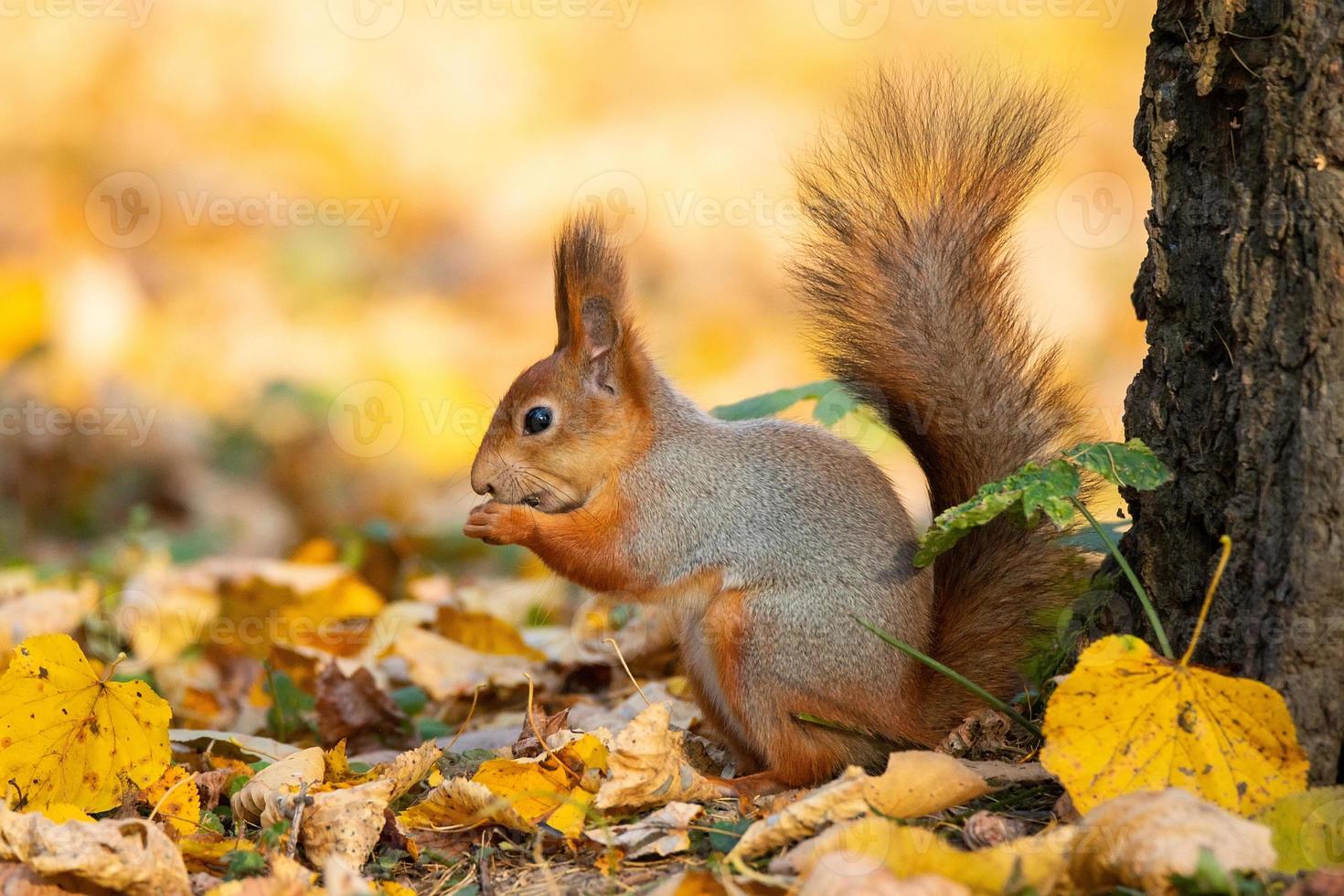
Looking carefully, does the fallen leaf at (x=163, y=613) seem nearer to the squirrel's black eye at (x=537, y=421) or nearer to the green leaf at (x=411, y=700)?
the green leaf at (x=411, y=700)

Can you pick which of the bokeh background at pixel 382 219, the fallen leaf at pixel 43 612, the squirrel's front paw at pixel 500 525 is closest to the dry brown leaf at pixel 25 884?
the squirrel's front paw at pixel 500 525

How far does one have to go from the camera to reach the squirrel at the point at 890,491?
170cm

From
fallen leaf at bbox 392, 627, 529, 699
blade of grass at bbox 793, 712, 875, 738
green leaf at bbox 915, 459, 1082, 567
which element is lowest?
fallen leaf at bbox 392, 627, 529, 699

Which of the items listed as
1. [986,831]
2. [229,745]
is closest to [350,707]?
[229,745]

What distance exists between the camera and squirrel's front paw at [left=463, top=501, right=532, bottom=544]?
1.90 meters

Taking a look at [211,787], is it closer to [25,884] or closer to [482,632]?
[25,884]

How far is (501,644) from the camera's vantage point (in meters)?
2.63

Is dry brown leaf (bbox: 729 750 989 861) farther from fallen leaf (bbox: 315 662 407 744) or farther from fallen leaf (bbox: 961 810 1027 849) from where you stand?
fallen leaf (bbox: 315 662 407 744)

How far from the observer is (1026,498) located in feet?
4.64

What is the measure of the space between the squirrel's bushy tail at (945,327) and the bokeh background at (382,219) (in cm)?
194

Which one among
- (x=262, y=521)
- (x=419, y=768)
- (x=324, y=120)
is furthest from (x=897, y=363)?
(x=324, y=120)

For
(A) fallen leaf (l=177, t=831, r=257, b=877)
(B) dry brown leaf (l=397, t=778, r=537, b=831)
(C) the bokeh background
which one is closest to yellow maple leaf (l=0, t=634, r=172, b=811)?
(A) fallen leaf (l=177, t=831, r=257, b=877)

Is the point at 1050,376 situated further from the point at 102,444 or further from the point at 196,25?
the point at 196,25

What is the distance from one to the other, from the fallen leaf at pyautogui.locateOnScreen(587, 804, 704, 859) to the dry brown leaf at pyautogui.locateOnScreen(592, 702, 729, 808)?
33 mm
